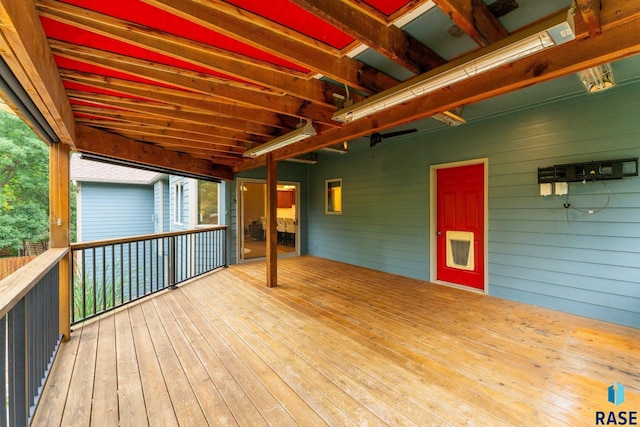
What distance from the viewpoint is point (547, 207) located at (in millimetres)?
3588

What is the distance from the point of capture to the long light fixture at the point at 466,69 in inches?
58.1

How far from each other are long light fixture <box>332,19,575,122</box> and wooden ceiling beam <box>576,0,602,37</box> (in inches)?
4.3

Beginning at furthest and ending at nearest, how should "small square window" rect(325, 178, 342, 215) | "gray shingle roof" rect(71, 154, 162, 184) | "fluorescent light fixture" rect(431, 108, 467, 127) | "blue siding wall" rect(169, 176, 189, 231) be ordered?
"gray shingle roof" rect(71, 154, 162, 184) → "blue siding wall" rect(169, 176, 189, 231) → "small square window" rect(325, 178, 342, 215) → "fluorescent light fixture" rect(431, 108, 467, 127)

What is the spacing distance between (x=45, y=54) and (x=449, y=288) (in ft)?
17.3

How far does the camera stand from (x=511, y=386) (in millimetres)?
2035

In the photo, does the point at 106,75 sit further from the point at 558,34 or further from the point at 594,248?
the point at 594,248

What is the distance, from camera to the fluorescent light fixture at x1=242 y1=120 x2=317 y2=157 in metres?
3.16

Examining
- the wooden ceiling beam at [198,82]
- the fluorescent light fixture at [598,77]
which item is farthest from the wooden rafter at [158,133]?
the fluorescent light fixture at [598,77]

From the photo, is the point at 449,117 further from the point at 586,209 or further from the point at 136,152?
the point at 136,152

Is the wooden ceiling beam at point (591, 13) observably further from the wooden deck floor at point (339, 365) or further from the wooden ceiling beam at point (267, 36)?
the wooden deck floor at point (339, 365)

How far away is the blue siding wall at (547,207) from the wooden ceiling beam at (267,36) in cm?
276

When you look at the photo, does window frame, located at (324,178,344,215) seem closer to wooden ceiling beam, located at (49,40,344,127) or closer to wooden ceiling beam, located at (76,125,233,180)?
wooden ceiling beam, located at (76,125,233,180)
